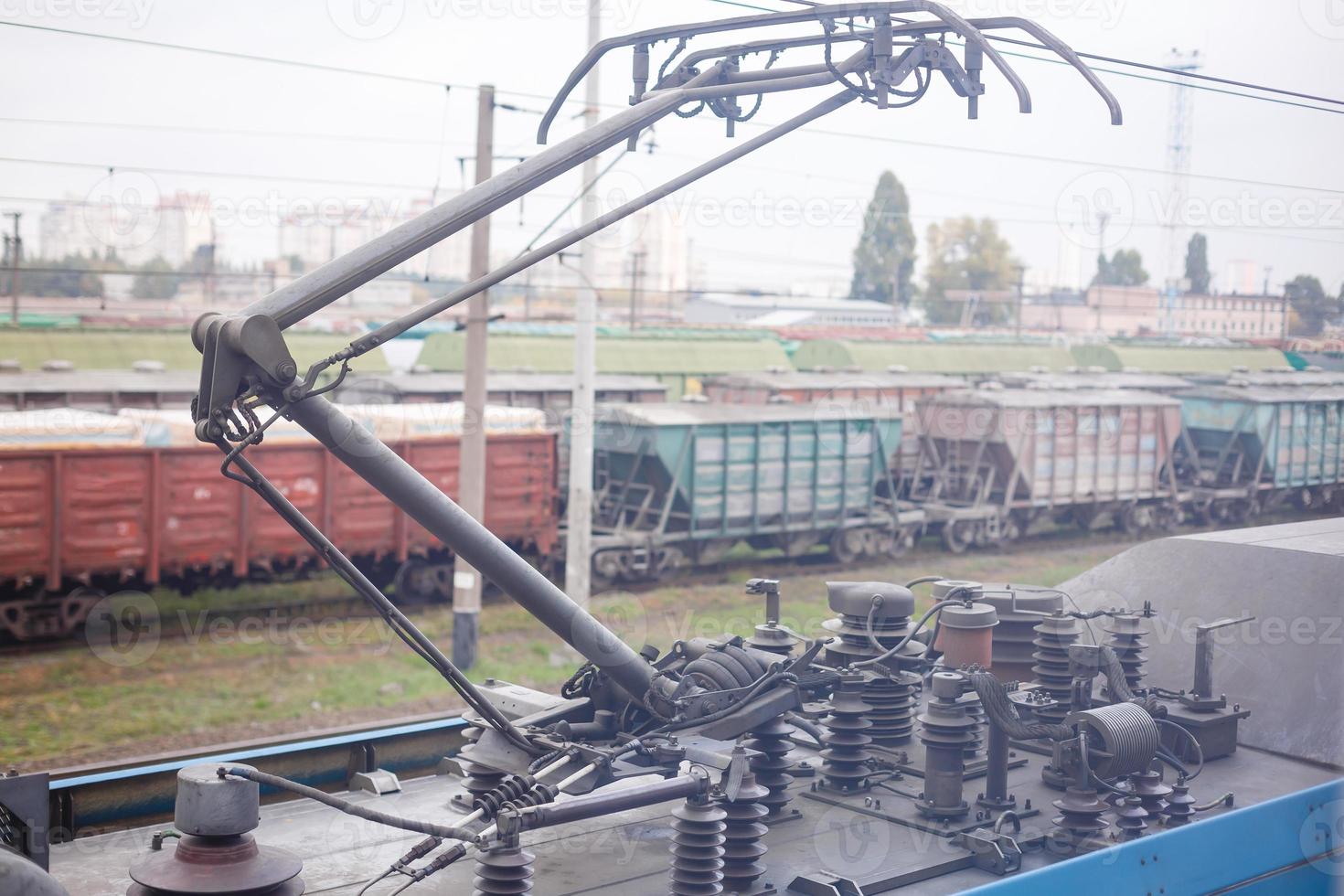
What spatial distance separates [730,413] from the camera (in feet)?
66.1

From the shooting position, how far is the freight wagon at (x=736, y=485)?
745 inches

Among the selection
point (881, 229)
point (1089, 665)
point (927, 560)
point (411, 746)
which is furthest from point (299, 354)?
point (881, 229)

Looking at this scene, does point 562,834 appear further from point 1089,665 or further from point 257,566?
point 257,566

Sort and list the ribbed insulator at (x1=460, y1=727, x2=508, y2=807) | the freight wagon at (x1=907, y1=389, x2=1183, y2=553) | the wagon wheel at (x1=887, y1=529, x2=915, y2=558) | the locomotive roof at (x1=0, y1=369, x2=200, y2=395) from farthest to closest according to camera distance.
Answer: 1. the freight wagon at (x1=907, y1=389, x2=1183, y2=553)
2. the wagon wheel at (x1=887, y1=529, x2=915, y2=558)
3. the locomotive roof at (x1=0, y1=369, x2=200, y2=395)
4. the ribbed insulator at (x1=460, y1=727, x2=508, y2=807)

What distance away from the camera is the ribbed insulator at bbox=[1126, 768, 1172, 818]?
531cm

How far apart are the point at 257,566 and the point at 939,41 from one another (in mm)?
13602

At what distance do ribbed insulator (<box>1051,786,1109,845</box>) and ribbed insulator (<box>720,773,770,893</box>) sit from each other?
4.36 feet

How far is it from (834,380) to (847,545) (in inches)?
205

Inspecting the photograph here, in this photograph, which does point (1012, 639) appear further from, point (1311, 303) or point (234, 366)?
point (1311, 303)

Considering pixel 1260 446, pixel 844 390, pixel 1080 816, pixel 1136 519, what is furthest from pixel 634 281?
pixel 1080 816

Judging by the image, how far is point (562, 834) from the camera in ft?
16.6

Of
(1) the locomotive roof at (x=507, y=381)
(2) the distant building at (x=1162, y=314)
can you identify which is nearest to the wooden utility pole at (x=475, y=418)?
(1) the locomotive roof at (x=507, y=381)

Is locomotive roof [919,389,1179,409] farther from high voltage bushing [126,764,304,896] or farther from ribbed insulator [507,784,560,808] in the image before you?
high voltage bushing [126,764,304,896]

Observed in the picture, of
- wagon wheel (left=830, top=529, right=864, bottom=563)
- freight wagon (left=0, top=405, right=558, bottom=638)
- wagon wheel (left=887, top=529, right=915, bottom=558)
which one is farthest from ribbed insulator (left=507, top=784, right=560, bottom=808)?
wagon wheel (left=887, top=529, right=915, bottom=558)
